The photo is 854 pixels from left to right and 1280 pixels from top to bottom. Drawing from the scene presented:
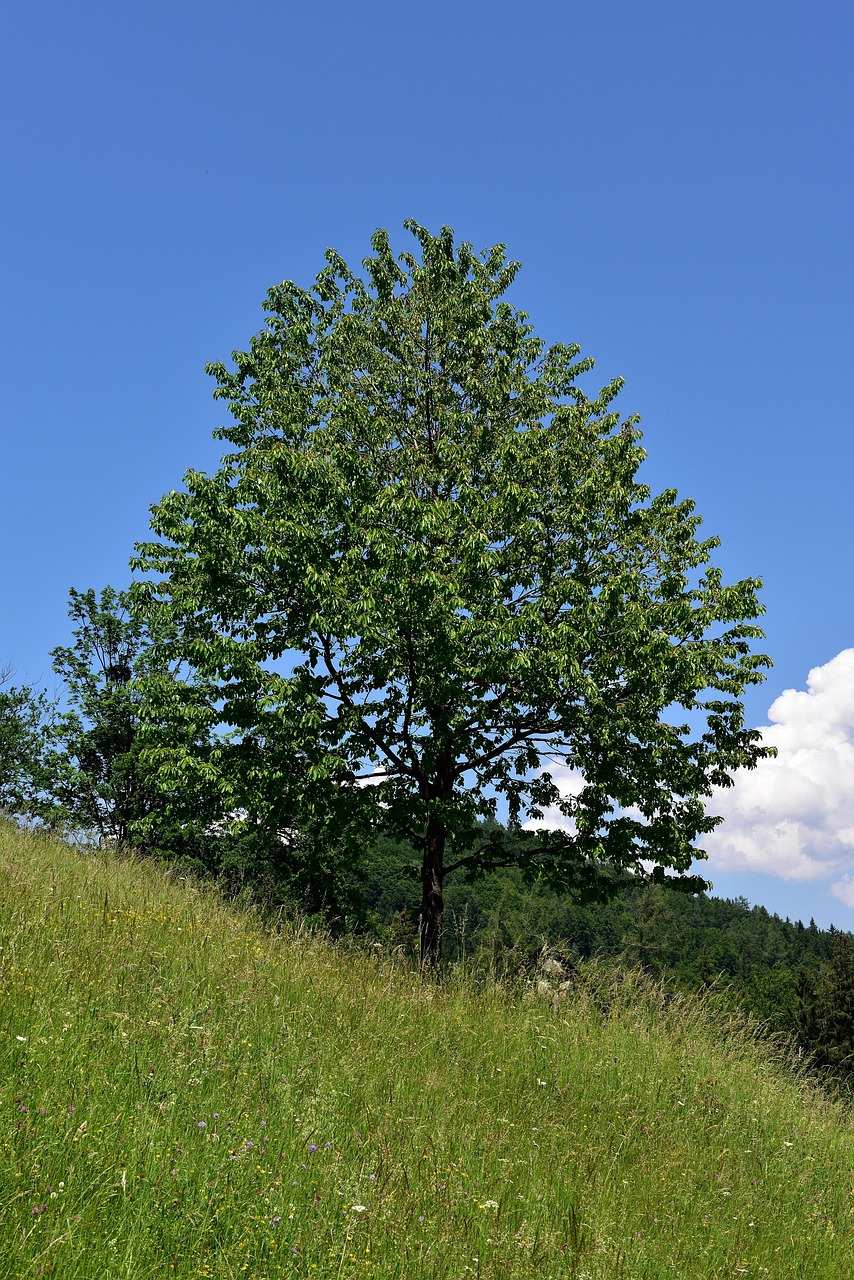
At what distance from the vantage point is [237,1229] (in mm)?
4059

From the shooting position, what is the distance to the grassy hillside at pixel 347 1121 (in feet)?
13.4

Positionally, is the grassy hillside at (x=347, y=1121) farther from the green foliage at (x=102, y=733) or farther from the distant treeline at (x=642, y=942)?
the green foliage at (x=102, y=733)

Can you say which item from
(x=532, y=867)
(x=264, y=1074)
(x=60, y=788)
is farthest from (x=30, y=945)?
(x=60, y=788)

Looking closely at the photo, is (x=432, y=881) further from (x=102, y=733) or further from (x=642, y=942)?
(x=642, y=942)

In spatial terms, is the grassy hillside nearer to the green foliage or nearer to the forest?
the forest

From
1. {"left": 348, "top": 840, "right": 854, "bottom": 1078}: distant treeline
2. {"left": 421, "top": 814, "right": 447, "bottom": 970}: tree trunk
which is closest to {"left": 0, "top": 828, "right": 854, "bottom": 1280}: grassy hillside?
{"left": 348, "top": 840, "right": 854, "bottom": 1078}: distant treeline

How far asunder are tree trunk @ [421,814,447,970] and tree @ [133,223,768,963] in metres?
0.05

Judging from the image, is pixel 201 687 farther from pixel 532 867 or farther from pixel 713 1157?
pixel 713 1157

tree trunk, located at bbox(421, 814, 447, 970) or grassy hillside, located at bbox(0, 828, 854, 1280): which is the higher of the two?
tree trunk, located at bbox(421, 814, 447, 970)

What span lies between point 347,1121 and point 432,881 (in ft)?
38.7

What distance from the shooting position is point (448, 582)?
534 inches

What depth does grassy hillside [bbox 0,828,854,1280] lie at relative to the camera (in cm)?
407

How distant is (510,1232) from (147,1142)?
2311 mm

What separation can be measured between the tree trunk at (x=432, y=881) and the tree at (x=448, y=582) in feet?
0.18
